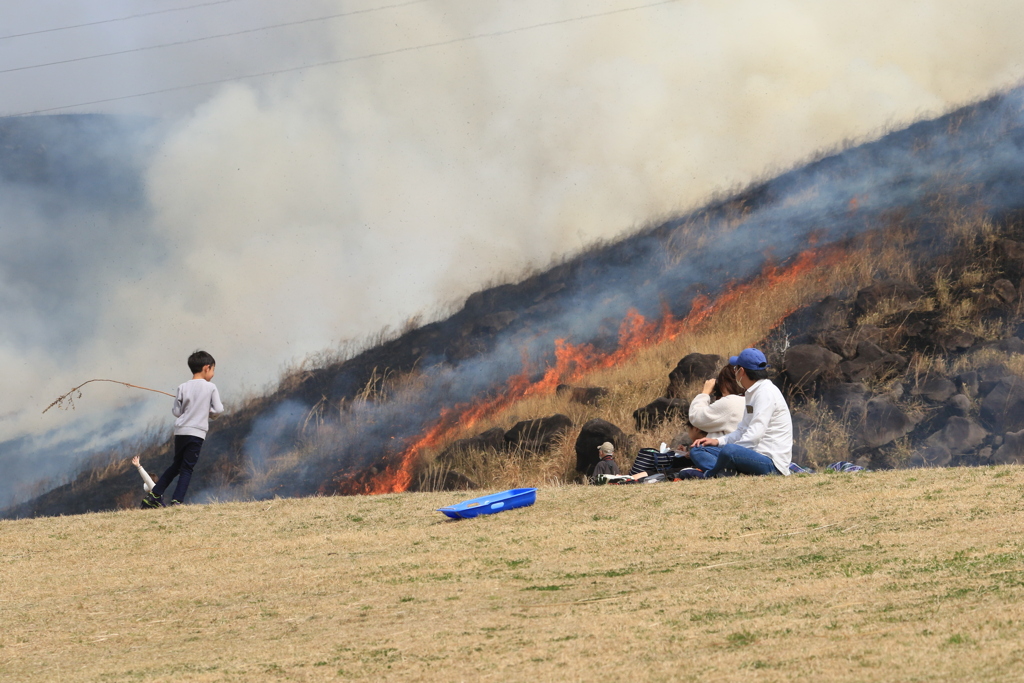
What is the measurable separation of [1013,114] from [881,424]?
8929 millimetres

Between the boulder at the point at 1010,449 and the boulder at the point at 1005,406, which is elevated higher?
the boulder at the point at 1005,406

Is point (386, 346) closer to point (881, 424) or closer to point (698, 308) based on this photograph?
point (698, 308)

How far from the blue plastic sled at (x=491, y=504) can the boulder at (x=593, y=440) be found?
6202 millimetres

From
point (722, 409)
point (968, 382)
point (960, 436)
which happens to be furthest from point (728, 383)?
point (968, 382)

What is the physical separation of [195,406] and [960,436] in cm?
1120

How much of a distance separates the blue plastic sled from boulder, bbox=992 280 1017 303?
39.2 feet

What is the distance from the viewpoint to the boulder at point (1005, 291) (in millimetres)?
17953

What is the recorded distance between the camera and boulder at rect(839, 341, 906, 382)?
17.0m

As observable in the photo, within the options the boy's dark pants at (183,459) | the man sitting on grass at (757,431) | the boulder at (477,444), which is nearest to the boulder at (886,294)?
the boulder at (477,444)

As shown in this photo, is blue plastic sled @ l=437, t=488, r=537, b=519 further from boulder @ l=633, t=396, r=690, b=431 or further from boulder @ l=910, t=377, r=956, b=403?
boulder @ l=910, t=377, r=956, b=403

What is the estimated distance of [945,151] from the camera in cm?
2133

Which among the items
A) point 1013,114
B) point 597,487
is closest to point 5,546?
point 597,487

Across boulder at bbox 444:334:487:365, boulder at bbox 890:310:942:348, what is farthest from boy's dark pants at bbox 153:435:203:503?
boulder at bbox 890:310:942:348

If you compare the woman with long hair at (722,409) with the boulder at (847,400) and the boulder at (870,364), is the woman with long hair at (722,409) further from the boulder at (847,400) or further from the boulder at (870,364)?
the boulder at (870,364)
